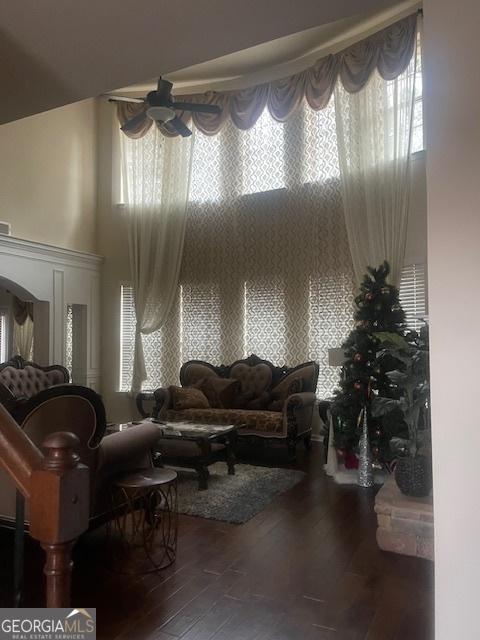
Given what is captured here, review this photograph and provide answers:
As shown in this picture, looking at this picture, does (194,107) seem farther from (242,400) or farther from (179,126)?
(242,400)

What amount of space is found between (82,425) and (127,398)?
553 centimetres

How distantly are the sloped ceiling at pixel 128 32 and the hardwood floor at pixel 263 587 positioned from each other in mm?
2659

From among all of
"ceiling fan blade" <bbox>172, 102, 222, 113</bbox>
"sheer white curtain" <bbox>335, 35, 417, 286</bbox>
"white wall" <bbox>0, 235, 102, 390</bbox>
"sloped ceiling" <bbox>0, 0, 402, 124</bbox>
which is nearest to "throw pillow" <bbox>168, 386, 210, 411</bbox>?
"white wall" <bbox>0, 235, 102, 390</bbox>

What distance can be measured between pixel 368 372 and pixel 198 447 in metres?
1.78

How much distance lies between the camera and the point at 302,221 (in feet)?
22.4

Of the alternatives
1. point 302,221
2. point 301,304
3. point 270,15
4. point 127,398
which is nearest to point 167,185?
point 302,221

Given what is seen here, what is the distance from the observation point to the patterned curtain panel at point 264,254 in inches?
261

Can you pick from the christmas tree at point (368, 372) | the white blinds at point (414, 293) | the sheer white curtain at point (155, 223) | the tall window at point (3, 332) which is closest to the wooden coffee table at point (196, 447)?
the christmas tree at point (368, 372)

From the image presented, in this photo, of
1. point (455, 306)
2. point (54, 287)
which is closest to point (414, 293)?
point (455, 306)

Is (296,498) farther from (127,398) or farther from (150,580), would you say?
(127,398)

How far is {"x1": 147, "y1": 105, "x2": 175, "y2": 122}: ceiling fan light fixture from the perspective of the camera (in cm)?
511

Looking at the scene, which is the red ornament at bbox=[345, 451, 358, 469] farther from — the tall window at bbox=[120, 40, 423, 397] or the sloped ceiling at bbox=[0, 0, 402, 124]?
the sloped ceiling at bbox=[0, 0, 402, 124]

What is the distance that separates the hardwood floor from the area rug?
0.18 meters

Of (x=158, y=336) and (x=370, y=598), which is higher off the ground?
(x=158, y=336)
